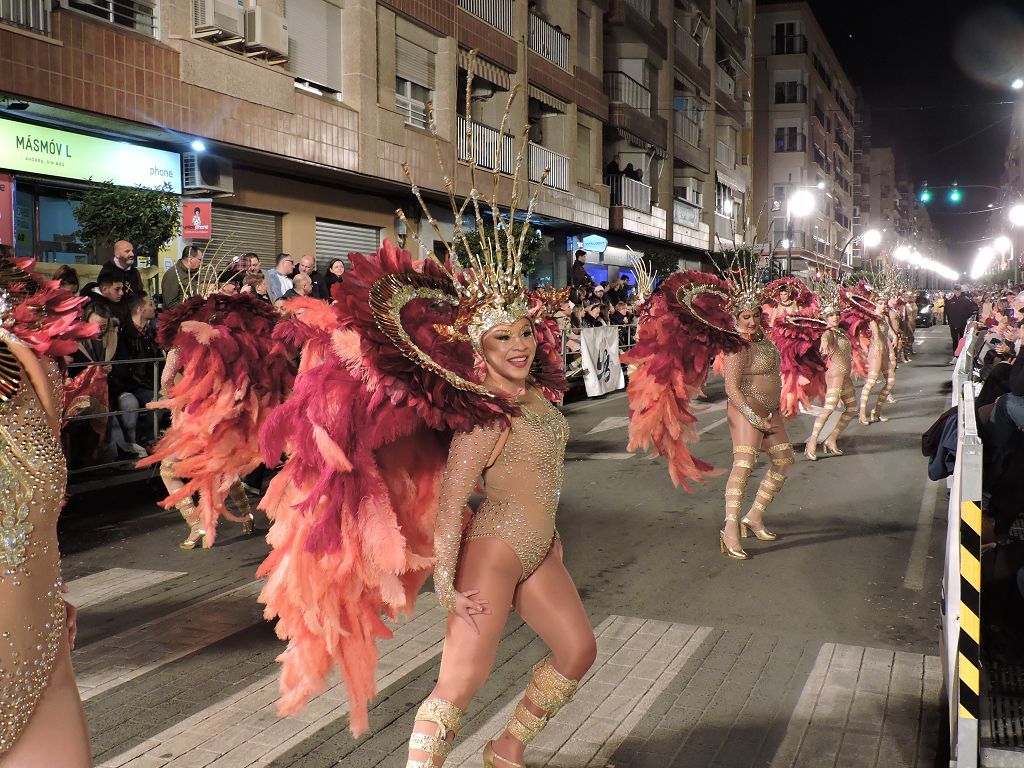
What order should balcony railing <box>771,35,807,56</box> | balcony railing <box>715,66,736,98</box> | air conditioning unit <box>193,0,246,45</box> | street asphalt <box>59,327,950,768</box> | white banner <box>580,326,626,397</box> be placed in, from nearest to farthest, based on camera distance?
1. street asphalt <box>59,327,950,768</box>
2. air conditioning unit <box>193,0,246,45</box>
3. white banner <box>580,326,626,397</box>
4. balcony railing <box>715,66,736,98</box>
5. balcony railing <box>771,35,807,56</box>

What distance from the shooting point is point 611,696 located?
185 inches

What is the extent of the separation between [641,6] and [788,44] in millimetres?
33844

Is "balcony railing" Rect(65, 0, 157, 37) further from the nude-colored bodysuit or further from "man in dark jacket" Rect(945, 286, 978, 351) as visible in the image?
"man in dark jacket" Rect(945, 286, 978, 351)

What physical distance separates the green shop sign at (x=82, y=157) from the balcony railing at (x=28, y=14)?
1188mm

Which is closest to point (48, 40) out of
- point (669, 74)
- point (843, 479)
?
point (843, 479)

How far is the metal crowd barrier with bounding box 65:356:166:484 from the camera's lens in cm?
960

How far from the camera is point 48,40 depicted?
1279cm

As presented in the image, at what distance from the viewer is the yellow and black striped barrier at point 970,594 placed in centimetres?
A: 376

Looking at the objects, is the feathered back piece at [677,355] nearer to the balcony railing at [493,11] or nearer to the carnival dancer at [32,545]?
the carnival dancer at [32,545]

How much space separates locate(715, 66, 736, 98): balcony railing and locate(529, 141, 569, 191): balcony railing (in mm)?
20196

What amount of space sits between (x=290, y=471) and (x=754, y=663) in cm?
275

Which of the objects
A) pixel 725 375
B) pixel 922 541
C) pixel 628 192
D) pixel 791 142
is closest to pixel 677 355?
pixel 725 375

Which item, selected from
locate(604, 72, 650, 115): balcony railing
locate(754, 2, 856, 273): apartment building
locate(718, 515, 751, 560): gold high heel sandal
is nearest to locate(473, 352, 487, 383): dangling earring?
locate(718, 515, 751, 560): gold high heel sandal

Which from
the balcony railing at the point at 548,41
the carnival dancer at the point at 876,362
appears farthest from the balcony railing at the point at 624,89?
the carnival dancer at the point at 876,362
